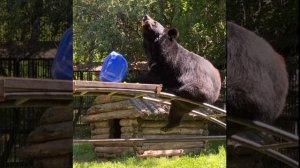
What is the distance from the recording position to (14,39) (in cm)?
139

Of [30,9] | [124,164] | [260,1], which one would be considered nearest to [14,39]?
[30,9]

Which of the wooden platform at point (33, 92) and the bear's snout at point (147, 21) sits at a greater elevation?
the bear's snout at point (147, 21)

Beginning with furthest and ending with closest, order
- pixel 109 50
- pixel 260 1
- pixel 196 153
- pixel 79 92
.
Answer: pixel 196 153, pixel 109 50, pixel 79 92, pixel 260 1

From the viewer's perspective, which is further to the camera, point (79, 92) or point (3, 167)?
point (79, 92)

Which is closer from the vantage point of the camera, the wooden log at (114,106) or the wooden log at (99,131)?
the wooden log at (99,131)

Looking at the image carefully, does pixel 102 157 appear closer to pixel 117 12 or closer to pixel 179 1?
pixel 117 12

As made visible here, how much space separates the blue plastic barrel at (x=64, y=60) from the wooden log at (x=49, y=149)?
202 mm

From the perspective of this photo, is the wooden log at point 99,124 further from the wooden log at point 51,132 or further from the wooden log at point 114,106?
the wooden log at point 51,132

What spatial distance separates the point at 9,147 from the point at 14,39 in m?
0.35

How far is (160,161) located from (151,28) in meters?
0.75

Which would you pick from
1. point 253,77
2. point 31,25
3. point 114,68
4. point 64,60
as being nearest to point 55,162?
point 64,60

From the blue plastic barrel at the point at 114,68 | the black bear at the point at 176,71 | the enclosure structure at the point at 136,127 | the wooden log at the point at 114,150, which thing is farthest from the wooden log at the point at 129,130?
the blue plastic barrel at the point at 114,68

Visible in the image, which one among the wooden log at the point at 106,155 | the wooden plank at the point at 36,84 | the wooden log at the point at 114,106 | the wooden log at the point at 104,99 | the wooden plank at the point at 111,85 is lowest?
the wooden log at the point at 106,155

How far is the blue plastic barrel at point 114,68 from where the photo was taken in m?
2.11
